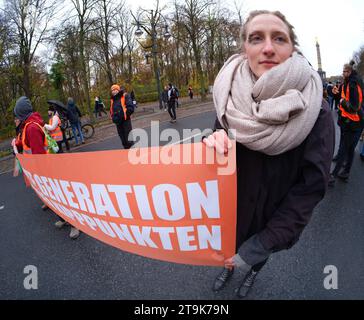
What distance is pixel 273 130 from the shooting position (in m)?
1.23

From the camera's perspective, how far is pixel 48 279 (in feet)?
9.09

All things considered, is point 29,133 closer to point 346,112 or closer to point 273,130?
point 273,130

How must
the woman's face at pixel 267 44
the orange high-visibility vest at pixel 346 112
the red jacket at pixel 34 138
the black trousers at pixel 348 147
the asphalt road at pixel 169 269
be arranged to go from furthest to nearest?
1. the black trousers at pixel 348 147
2. the orange high-visibility vest at pixel 346 112
3. the red jacket at pixel 34 138
4. the asphalt road at pixel 169 269
5. the woman's face at pixel 267 44

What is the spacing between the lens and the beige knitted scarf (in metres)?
1.20

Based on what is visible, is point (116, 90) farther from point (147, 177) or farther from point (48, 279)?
point (147, 177)

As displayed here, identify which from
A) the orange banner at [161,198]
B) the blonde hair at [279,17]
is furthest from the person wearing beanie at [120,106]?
the blonde hair at [279,17]

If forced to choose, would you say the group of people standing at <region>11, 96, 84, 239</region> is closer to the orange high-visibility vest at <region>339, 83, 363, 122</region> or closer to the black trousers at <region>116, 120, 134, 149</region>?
the black trousers at <region>116, 120, 134, 149</region>

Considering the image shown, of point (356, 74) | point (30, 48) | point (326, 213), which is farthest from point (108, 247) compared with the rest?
point (30, 48)

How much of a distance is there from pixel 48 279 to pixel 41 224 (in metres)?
1.53

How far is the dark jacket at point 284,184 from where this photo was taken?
1.28m

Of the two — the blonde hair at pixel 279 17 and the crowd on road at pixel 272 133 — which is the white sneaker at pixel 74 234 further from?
the blonde hair at pixel 279 17

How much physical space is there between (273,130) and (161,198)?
2.44ft

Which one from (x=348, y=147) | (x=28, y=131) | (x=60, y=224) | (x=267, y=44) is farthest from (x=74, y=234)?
(x=348, y=147)

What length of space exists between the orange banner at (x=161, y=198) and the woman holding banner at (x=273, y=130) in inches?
5.0
